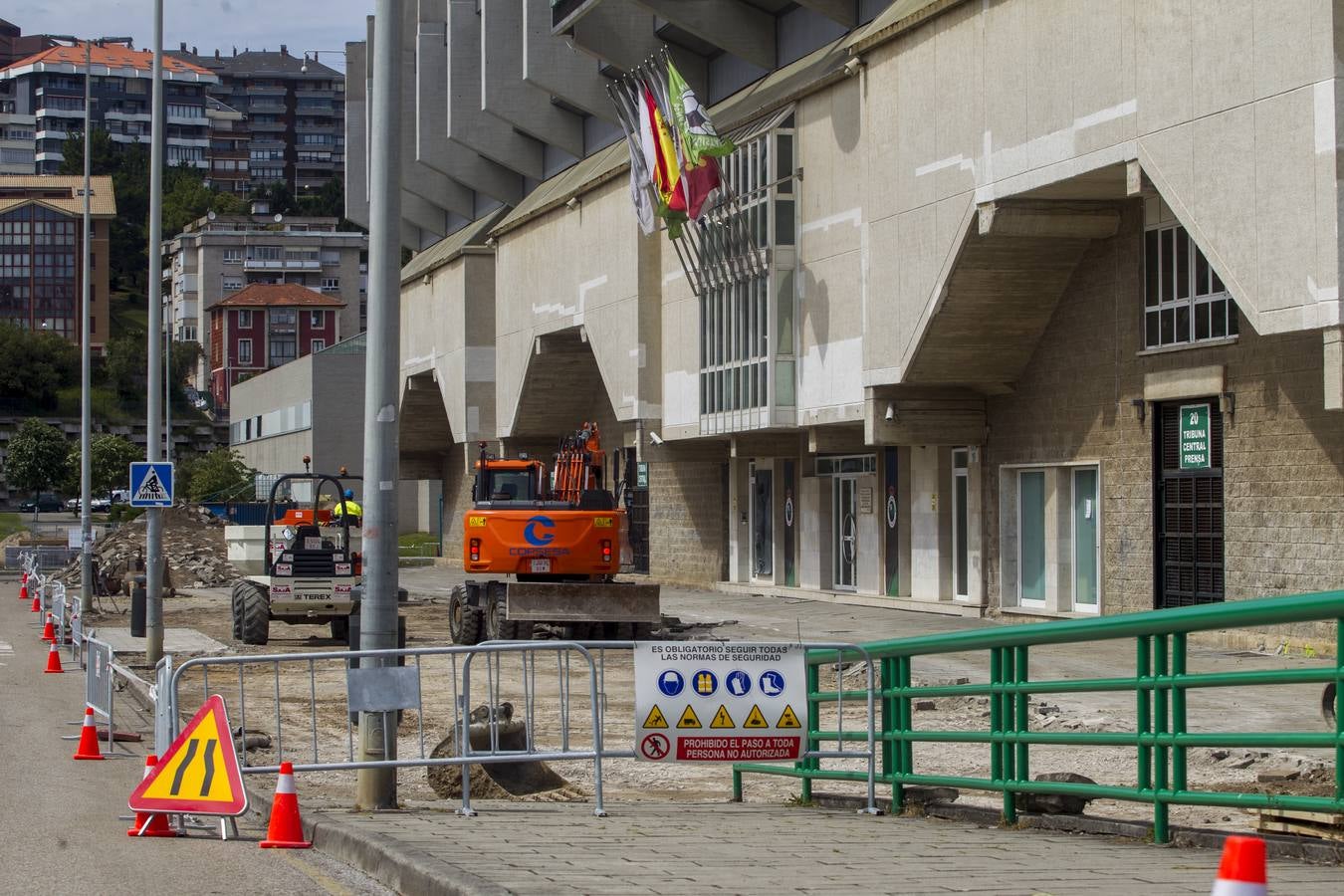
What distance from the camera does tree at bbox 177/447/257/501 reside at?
86500mm

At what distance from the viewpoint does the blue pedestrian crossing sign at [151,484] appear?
77.2 feet

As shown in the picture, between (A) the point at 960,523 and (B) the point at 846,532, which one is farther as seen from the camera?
(B) the point at 846,532

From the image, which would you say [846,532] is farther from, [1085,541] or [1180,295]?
[1180,295]

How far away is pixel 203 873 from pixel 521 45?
1650 inches

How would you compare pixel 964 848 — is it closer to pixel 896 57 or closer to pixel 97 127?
pixel 896 57

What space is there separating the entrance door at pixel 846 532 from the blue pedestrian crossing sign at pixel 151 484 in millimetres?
15102

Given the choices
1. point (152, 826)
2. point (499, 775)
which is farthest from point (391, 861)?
point (499, 775)

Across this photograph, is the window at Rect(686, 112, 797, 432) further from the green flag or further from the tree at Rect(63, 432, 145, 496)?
the tree at Rect(63, 432, 145, 496)

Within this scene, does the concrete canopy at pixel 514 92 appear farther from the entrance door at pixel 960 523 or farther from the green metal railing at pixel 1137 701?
the green metal railing at pixel 1137 701

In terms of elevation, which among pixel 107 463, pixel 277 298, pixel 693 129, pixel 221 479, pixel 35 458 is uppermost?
pixel 277 298

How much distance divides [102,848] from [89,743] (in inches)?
206

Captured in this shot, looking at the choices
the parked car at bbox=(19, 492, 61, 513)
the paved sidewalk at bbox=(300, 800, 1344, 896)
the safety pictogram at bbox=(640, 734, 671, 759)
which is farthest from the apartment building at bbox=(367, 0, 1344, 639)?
the parked car at bbox=(19, 492, 61, 513)

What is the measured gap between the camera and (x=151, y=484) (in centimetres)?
2364

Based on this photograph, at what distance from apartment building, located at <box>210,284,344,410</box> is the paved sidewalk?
122m
